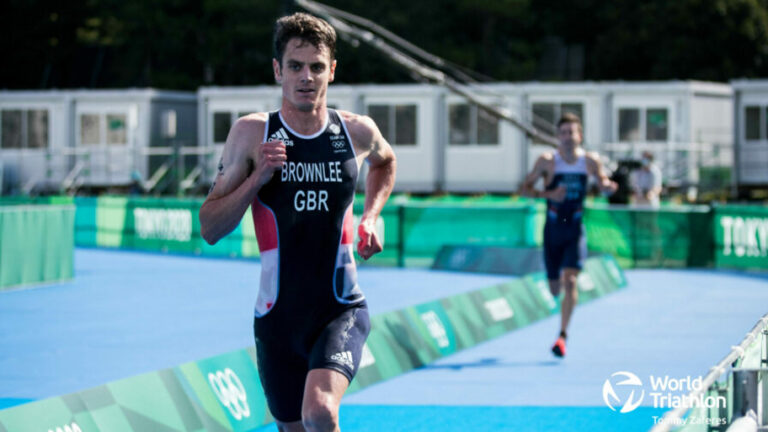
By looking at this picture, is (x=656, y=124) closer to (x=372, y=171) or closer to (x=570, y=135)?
(x=570, y=135)

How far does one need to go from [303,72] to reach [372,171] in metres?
0.71

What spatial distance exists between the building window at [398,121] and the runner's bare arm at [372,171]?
3123 centimetres

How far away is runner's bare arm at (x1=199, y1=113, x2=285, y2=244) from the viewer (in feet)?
14.5

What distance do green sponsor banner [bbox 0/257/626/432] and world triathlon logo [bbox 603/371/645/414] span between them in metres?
1.84

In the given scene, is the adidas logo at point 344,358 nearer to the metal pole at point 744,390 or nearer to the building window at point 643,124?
the metal pole at point 744,390

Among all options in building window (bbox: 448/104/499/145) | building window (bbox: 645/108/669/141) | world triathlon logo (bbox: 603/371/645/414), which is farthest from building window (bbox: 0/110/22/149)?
world triathlon logo (bbox: 603/371/645/414)

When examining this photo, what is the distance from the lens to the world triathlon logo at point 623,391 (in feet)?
27.5

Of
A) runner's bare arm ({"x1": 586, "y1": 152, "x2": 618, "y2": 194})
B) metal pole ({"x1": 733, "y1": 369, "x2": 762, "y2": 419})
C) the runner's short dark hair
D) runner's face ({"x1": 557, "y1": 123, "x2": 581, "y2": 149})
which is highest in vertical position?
the runner's short dark hair

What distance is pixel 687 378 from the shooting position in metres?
9.44

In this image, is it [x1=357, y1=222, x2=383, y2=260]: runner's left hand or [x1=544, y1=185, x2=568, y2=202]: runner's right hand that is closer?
[x1=357, y1=222, x2=383, y2=260]: runner's left hand

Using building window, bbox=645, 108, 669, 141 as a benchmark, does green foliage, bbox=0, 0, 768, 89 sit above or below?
above

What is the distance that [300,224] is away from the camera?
4664 mm

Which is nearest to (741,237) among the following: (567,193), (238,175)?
(567,193)

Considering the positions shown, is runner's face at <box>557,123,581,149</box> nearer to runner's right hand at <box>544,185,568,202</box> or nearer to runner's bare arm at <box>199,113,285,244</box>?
runner's right hand at <box>544,185,568,202</box>
